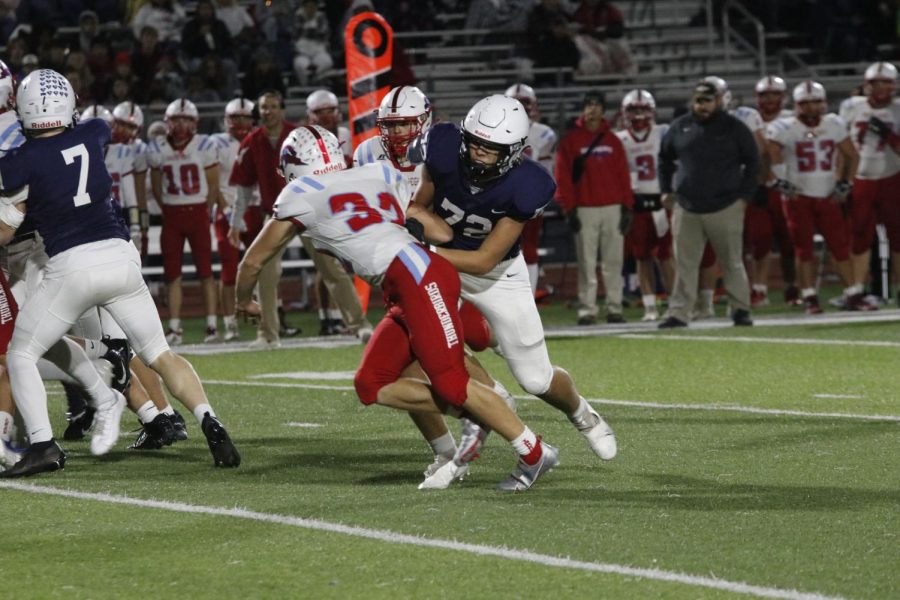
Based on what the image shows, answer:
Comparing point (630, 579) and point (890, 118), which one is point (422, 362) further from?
point (890, 118)

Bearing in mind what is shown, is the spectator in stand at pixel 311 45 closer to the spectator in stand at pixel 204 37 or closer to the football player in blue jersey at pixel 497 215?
the spectator in stand at pixel 204 37

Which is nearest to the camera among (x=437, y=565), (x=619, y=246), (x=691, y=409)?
(x=437, y=565)

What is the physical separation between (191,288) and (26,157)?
10.7 m

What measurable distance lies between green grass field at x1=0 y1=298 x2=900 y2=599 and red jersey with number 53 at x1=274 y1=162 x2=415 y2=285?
0.89 metres

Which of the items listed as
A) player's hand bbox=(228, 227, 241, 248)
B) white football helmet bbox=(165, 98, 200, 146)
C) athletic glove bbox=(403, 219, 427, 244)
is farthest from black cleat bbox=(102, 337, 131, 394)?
white football helmet bbox=(165, 98, 200, 146)

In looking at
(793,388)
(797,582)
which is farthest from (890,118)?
(797,582)

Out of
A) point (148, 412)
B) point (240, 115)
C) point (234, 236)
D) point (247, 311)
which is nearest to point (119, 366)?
point (148, 412)

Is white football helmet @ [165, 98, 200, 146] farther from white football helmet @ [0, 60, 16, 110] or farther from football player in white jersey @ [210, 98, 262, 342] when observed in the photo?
white football helmet @ [0, 60, 16, 110]

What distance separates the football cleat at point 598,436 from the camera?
663 cm

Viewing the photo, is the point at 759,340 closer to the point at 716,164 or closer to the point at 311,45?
the point at 716,164

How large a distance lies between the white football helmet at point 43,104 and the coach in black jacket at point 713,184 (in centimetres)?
672

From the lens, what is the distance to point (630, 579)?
4598 mm

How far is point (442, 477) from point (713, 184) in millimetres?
6631

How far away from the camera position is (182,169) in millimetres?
13180
